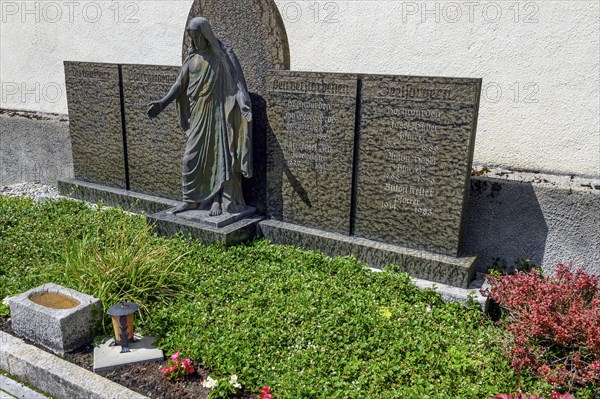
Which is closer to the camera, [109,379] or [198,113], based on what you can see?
[109,379]

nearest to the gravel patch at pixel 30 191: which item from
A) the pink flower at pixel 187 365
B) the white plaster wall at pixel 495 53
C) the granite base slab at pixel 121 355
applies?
the white plaster wall at pixel 495 53

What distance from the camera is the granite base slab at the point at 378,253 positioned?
14.6ft

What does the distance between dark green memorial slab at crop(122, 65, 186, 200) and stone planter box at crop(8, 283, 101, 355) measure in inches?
99.9

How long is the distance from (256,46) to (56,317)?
10.7ft

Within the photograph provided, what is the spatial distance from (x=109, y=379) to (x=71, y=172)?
5568 mm

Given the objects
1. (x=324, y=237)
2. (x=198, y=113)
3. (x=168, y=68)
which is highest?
(x=168, y=68)

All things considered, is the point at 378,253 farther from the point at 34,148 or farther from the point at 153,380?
the point at 34,148

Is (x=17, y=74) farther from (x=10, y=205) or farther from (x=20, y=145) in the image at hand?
(x=10, y=205)

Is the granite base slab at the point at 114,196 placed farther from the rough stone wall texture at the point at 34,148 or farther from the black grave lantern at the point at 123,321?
the black grave lantern at the point at 123,321

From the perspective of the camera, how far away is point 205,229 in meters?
5.20

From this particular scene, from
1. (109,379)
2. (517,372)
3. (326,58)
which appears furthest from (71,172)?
(517,372)

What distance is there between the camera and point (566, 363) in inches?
136

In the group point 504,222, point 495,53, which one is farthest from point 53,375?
point 495,53

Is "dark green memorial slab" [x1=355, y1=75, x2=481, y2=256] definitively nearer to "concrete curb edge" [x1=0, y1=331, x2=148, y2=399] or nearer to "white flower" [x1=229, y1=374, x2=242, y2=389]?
"white flower" [x1=229, y1=374, x2=242, y2=389]
